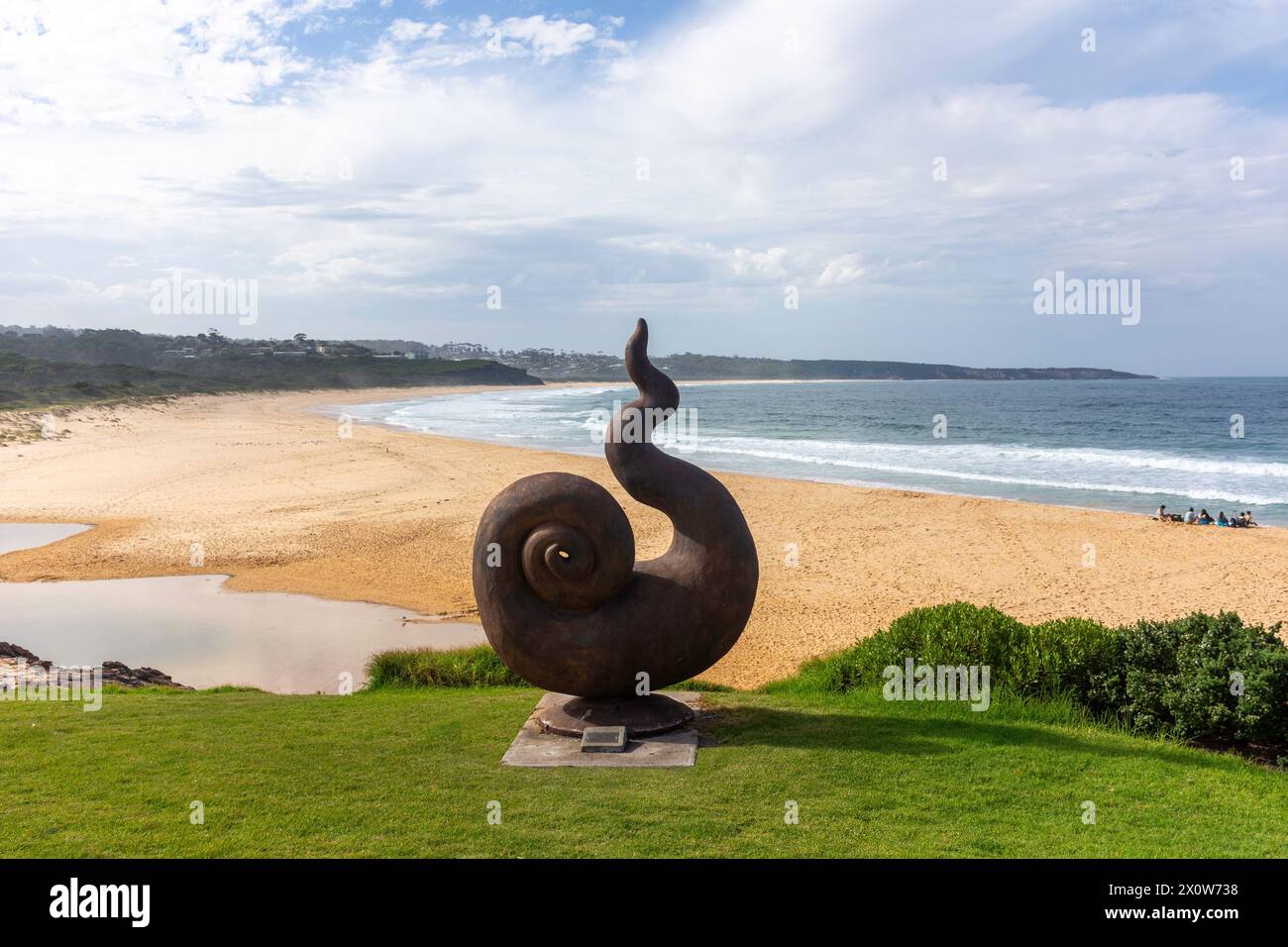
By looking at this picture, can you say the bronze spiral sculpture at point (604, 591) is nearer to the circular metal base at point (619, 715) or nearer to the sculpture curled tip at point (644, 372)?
the circular metal base at point (619, 715)

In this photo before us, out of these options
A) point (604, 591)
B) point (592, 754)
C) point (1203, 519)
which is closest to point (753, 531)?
point (1203, 519)

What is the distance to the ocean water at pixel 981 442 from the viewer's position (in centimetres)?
3391

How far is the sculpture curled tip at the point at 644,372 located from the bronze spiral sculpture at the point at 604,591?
662 millimetres

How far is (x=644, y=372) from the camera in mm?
8539

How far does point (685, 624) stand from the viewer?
8078 millimetres

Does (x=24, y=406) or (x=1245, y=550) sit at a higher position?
(x=24, y=406)

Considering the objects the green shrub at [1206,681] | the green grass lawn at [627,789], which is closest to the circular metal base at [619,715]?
the green grass lawn at [627,789]

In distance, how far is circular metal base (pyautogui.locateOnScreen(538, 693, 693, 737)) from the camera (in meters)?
8.10

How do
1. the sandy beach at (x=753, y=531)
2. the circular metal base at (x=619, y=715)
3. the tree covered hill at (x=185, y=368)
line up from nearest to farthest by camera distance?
the circular metal base at (x=619, y=715), the sandy beach at (x=753, y=531), the tree covered hill at (x=185, y=368)

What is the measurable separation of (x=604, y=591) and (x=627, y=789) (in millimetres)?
1773
